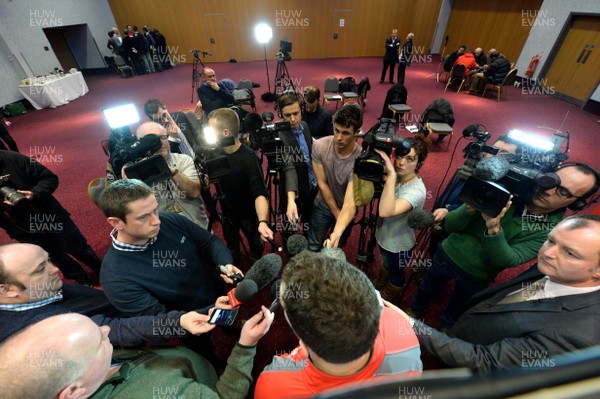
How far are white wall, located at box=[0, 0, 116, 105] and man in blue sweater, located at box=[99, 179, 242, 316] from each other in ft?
30.5

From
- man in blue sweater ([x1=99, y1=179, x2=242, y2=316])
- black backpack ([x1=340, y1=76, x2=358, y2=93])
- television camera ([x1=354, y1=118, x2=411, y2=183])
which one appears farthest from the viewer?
black backpack ([x1=340, y1=76, x2=358, y2=93])

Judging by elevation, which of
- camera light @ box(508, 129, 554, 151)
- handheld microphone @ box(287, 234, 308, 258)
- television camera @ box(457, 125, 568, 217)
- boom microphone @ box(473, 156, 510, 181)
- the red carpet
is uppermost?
boom microphone @ box(473, 156, 510, 181)

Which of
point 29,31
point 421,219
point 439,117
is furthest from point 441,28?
point 29,31

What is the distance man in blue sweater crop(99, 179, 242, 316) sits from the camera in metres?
1.24

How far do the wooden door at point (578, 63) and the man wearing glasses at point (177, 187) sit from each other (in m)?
9.59

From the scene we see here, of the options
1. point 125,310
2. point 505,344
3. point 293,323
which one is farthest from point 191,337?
point 505,344

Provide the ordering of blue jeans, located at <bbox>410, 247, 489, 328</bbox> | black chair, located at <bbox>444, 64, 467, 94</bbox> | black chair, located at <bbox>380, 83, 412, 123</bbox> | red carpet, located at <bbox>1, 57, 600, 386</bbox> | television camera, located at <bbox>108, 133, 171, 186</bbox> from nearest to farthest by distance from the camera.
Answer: television camera, located at <bbox>108, 133, 171, 186</bbox>, blue jeans, located at <bbox>410, 247, 489, 328</bbox>, red carpet, located at <bbox>1, 57, 600, 386</bbox>, black chair, located at <bbox>380, 83, 412, 123</bbox>, black chair, located at <bbox>444, 64, 467, 94</bbox>

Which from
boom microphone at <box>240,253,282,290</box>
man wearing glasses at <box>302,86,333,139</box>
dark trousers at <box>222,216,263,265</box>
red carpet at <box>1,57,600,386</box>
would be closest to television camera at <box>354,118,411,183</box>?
boom microphone at <box>240,253,282,290</box>

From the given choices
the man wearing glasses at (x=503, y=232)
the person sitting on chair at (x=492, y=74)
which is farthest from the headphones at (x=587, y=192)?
the person sitting on chair at (x=492, y=74)

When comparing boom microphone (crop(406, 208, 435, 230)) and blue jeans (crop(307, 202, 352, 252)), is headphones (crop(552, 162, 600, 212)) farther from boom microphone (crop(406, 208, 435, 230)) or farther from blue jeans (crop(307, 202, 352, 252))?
blue jeans (crop(307, 202, 352, 252))

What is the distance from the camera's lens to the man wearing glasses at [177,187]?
198 cm

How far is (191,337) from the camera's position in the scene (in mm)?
1521

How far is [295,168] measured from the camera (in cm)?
210

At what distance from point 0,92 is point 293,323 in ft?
34.3
